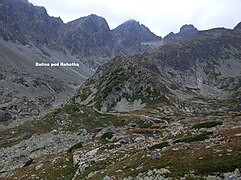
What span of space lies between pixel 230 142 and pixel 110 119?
325 feet

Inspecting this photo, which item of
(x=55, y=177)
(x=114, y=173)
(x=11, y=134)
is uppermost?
(x=114, y=173)

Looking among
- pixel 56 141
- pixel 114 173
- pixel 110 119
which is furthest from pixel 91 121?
pixel 114 173

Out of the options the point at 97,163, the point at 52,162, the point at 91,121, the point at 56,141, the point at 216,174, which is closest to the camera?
the point at 216,174

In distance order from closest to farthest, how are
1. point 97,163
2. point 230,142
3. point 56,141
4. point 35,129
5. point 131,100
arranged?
1. point 230,142
2. point 97,163
3. point 56,141
4. point 35,129
5. point 131,100

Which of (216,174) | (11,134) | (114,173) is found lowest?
(11,134)

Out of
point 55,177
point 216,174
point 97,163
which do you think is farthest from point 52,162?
point 216,174

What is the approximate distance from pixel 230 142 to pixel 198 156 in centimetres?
397

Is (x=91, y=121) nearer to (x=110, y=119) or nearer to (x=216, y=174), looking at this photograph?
(x=110, y=119)

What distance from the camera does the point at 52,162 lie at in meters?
43.6

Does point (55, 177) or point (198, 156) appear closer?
point (198, 156)

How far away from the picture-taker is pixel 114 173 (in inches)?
1089

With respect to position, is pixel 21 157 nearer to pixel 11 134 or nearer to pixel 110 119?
pixel 11 134

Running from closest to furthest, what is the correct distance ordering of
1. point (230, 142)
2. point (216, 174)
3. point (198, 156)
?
point (216, 174)
point (198, 156)
point (230, 142)

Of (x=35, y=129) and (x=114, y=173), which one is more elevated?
(x=114, y=173)
